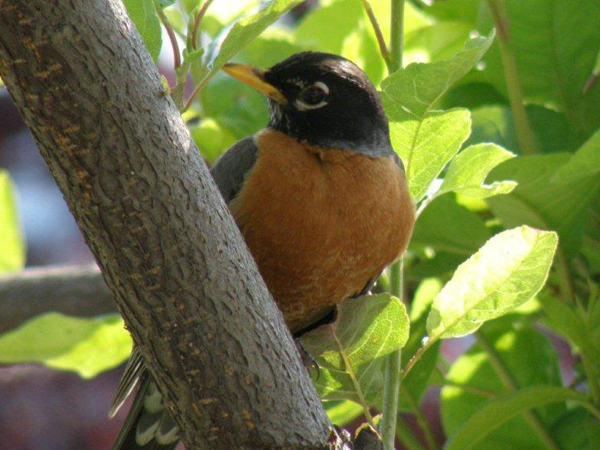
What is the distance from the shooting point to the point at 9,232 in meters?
2.74

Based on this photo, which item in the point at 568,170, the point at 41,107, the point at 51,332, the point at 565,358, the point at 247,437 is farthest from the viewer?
the point at 565,358

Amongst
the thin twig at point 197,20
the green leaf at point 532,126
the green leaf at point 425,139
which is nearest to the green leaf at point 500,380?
the green leaf at point 532,126

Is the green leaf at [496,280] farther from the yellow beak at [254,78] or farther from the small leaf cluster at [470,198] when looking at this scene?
the yellow beak at [254,78]

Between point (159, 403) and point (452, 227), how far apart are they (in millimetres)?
954

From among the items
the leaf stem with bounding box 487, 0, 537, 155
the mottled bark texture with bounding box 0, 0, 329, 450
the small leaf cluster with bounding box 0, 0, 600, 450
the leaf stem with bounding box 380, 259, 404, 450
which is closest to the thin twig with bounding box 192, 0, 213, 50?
the small leaf cluster with bounding box 0, 0, 600, 450

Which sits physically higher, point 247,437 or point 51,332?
point 247,437

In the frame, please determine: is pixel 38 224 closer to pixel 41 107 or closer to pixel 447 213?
pixel 447 213

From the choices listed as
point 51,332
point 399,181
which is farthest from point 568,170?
point 51,332

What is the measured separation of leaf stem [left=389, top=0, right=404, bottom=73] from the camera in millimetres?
1666

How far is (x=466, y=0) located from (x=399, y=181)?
0.50 m

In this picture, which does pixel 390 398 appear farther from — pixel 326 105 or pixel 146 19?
pixel 326 105

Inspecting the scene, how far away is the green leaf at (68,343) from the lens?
6.46 feet

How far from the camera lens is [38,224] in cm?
445

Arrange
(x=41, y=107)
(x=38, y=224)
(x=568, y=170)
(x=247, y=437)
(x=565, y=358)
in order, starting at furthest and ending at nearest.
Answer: (x=38, y=224)
(x=565, y=358)
(x=568, y=170)
(x=247, y=437)
(x=41, y=107)
